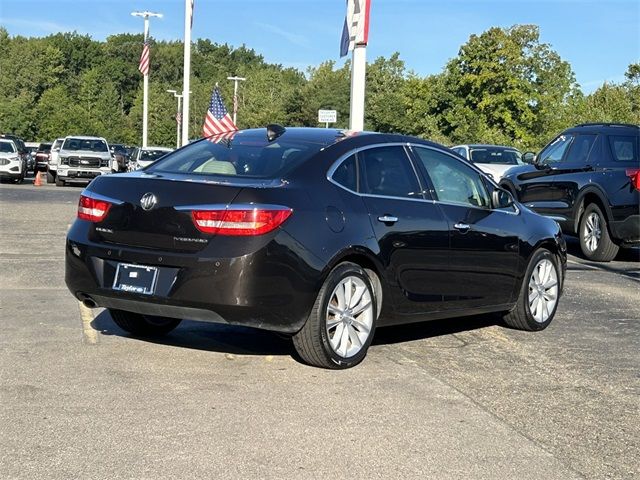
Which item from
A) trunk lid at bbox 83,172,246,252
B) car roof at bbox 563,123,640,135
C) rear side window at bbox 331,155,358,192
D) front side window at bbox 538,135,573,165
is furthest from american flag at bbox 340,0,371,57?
trunk lid at bbox 83,172,246,252

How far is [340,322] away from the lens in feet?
19.7

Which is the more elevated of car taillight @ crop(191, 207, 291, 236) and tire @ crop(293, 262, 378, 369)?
car taillight @ crop(191, 207, 291, 236)

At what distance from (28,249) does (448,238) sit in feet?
23.7

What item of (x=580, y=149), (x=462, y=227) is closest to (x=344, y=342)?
(x=462, y=227)

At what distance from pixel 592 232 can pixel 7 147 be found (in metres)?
25.5

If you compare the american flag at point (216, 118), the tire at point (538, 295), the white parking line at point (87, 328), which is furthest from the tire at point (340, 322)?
the american flag at point (216, 118)

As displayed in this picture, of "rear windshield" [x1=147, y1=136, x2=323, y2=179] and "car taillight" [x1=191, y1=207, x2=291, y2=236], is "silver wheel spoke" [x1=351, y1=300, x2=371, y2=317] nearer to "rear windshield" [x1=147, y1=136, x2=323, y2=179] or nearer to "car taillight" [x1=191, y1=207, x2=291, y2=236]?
"car taillight" [x1=191, y1=207, x2=291, y2=236]

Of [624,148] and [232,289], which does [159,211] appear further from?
[624,148]

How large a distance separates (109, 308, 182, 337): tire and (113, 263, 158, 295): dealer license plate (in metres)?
0.96

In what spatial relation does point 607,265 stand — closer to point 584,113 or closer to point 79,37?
point 584,113

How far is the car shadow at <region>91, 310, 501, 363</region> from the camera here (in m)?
6.61

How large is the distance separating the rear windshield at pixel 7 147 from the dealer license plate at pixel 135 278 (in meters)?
29.5

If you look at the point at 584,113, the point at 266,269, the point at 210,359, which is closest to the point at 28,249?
the point at 210,359

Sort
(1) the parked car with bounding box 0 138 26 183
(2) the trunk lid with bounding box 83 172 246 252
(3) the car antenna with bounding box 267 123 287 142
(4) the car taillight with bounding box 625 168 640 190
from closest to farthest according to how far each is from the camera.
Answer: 1. (2) the trunk lid with bounding box 83 172 246 252
2. (3) the car antenna with bounding box 267 123 287 142
3. (4) the car taillight with bounding box 625 168 640 190
4. (1) the parked car with bounding box 0 138 26 183
